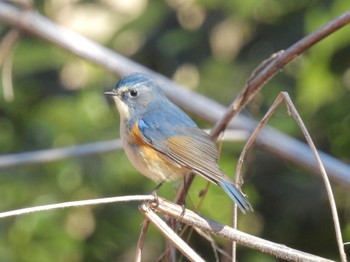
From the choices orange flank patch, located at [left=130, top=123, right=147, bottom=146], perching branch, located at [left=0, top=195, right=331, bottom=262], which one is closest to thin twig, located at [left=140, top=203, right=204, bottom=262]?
perching branch, located at [left=0, top=195, right=331, bottom=262]

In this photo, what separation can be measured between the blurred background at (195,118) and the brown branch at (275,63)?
1.12 meters

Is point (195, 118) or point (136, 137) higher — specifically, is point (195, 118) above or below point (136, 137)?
below

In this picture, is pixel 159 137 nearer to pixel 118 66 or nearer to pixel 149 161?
pixel 149 161

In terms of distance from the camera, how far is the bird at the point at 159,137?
291 centimetres

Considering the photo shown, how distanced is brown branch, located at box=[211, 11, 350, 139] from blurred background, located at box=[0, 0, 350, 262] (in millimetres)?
1121

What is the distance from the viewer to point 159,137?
3266mm

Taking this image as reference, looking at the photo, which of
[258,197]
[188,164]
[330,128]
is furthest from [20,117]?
[188,164]

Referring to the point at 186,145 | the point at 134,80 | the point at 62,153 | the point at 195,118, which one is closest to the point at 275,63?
the point at 186,145

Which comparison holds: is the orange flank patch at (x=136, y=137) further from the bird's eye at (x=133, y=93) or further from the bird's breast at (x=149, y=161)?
the bird's eye at (x=133, y=93)

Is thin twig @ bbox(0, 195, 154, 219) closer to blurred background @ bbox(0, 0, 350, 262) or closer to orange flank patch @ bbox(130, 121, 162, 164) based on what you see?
orange flank patch @ bbox(130, 121, 162, 164)

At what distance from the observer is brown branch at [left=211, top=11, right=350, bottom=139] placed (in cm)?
254

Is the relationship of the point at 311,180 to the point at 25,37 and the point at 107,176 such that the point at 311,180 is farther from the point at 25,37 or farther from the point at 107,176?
the point at 25,37

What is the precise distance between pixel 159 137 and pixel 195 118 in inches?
39.9

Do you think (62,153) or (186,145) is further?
(62,153)
